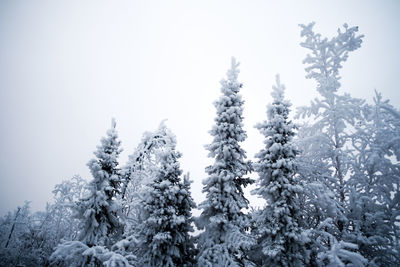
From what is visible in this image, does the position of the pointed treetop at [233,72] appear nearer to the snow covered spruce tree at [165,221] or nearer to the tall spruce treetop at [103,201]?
the snow covered spruce tree at [165,221]

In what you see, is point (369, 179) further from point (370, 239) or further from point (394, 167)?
point (370, 239)

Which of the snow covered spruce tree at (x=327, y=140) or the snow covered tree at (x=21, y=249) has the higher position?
the snow covered spruce tree at (x=327, y=140)

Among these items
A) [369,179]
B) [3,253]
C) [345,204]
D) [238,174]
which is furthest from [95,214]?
[3,253]

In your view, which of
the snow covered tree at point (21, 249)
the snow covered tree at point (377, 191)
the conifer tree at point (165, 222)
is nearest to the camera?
the snow covered tree at point (377, 191)

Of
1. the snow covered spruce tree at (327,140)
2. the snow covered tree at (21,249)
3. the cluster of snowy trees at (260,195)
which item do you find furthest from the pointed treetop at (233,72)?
the snow covered tree at (21,249)

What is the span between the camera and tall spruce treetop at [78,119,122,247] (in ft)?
34.8

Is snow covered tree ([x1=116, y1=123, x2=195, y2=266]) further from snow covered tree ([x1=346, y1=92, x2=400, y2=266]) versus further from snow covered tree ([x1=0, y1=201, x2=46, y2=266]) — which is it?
snow covered tree ([x1=0, y1=201, x2=46, y2=266])

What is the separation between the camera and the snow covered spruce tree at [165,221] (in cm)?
1116

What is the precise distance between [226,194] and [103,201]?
6.29m

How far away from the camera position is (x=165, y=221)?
37.4 ft

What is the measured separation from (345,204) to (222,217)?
6.60 meters

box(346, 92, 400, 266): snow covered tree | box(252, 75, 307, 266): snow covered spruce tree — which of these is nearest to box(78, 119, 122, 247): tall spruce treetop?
box(252, 75, 307, 266): snow covered spruce tree

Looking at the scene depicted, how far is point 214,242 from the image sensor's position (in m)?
11.4

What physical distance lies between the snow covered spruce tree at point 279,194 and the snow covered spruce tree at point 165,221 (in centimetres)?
398
